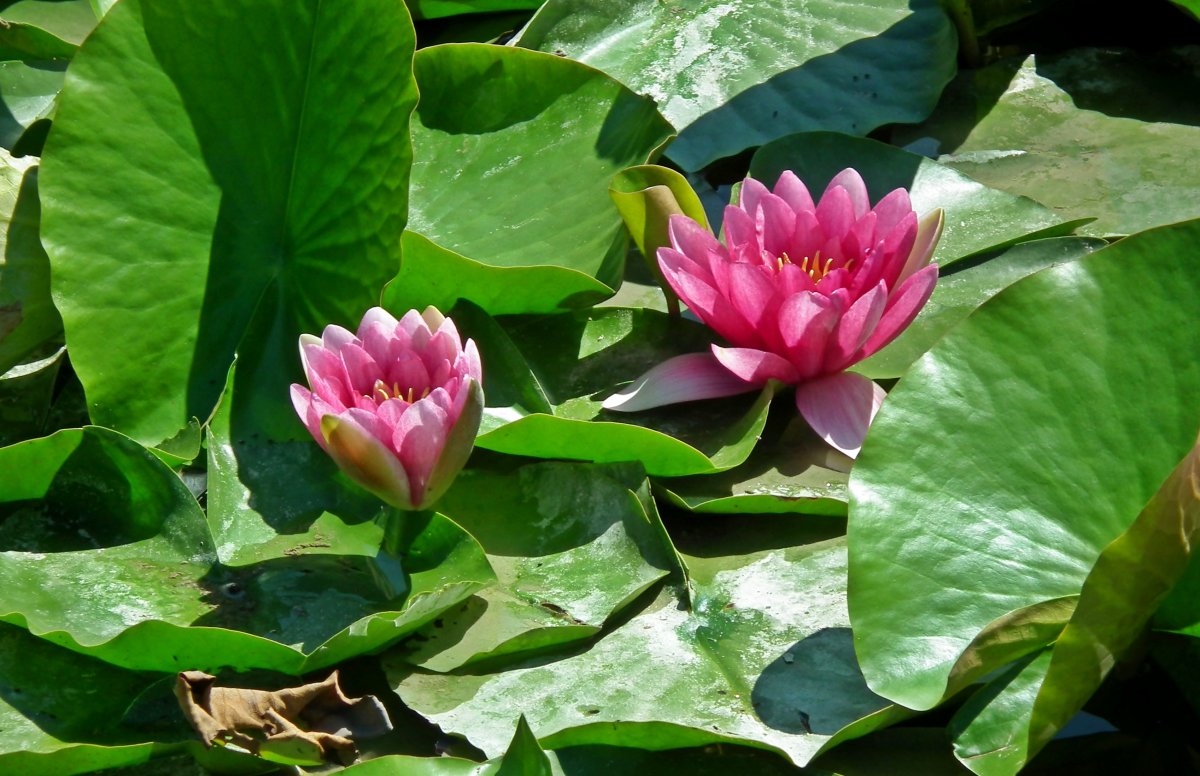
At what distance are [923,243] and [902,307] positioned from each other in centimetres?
9

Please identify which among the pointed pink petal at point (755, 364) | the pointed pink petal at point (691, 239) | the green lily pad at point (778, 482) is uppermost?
the pointed pink petal at point (691, 239)

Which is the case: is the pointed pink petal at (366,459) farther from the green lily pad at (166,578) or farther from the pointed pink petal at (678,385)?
the pointed pink petal at (678,385)

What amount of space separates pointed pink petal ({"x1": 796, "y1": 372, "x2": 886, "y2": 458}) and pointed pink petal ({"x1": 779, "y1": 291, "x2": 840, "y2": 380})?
25 mm

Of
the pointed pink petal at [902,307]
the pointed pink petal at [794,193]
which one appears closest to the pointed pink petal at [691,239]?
the pointed pink petal at [794,193]

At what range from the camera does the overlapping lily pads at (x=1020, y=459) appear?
→ 3.74 feet

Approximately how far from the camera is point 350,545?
4.48ft

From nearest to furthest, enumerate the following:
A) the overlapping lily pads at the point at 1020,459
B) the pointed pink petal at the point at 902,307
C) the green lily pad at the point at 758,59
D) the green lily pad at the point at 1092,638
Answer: the green lily pad at the point at 1092,638 → the overlapping lily pads at the point at 1020,459 → the pointed pink petal at the point at 902,307 → the green lily pad at the point at 758,59

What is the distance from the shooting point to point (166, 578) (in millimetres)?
1325

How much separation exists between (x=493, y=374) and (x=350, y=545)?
0.99 feet

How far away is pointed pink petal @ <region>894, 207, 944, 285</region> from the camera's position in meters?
1.49

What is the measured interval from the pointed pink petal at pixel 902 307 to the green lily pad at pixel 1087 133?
0.45 meters

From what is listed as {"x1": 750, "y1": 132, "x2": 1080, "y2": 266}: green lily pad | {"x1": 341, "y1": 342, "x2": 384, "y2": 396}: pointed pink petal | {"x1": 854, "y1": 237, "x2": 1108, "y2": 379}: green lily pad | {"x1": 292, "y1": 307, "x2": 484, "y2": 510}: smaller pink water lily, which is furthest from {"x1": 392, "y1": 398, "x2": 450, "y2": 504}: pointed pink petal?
{"x1": 750, "y1": 132, "x2": 1080, "y2": 266}: green lily pad

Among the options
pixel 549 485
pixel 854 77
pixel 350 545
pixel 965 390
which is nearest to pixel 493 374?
pixel 549 485

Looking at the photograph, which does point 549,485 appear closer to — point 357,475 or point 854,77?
point 357,475
